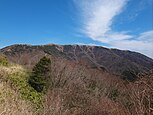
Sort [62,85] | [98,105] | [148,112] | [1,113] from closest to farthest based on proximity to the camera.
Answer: [148,112] < [1,113] < [98,105] < [62,85]

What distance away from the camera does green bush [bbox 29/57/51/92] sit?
2102cm

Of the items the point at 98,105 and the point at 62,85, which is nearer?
the point at 98,105

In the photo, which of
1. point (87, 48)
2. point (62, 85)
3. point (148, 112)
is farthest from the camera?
point (87, 48)

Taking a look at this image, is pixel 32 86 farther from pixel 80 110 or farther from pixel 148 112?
pixel 148 112

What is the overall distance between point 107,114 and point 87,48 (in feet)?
537

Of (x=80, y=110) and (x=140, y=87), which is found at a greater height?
(x=140, y=87)

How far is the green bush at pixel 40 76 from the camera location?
21016 mm

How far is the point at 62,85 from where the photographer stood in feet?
86.7

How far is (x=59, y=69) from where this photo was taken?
99.7ft

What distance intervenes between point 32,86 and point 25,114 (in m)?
→ 11.3

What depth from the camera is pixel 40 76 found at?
862 inches

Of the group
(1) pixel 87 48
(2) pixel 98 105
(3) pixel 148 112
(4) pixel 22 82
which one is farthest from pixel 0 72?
(1) pixel 87 48

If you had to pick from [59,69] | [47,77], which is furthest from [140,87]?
[59,69]

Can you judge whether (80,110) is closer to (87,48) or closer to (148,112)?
(148,112)
